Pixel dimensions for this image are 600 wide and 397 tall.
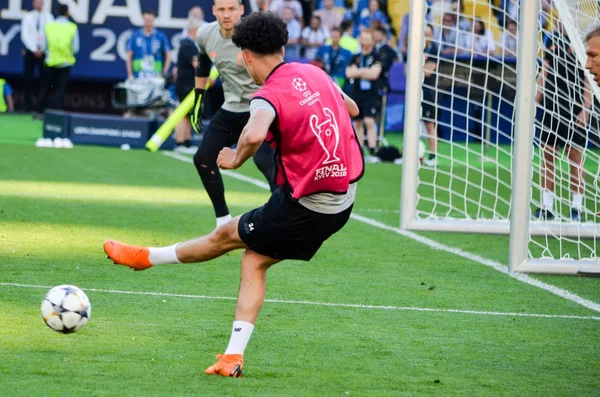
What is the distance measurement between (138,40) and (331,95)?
19120 mm

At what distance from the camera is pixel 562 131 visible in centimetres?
1131

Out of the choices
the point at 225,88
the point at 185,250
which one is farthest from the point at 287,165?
the point at 225,88

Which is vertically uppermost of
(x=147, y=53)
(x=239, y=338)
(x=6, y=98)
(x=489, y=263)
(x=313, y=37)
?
(x=313, y=37)

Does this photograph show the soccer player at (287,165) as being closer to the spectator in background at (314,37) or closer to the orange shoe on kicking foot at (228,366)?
the orange shoe on kicking foot at (228,366)

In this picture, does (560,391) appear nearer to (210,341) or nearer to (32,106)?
(210,341)

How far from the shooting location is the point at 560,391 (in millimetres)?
5445

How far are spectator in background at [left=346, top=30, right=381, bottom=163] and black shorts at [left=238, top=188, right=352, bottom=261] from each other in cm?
1477

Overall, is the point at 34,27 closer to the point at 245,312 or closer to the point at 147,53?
the point at 147,53

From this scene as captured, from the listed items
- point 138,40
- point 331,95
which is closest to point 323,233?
point 331,95

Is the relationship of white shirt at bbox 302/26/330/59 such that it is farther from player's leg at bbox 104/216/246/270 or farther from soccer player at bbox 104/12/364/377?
soccer player at bbox 104/12/364/377

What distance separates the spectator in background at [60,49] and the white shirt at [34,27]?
103 cm

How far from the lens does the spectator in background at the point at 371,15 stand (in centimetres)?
2489

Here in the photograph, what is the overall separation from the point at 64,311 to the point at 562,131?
6.78 metres

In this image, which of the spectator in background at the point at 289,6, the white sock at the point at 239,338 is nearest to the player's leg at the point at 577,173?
the white sock at the point at 239,338
